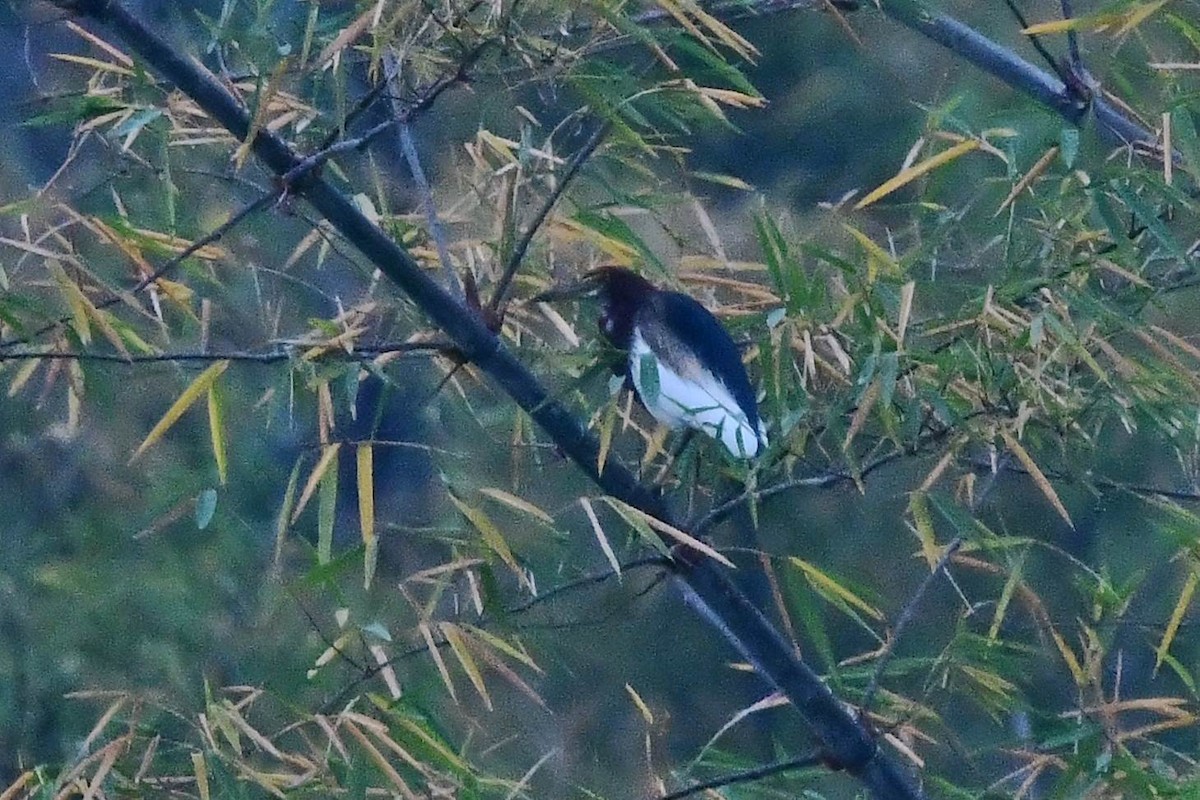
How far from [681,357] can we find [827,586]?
232 millimetres

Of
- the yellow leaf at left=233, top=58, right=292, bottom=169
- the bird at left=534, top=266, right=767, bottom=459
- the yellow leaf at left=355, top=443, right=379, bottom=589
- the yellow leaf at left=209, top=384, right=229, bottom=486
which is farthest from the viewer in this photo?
the bird at left=534, top=266, right=767, bottom=459

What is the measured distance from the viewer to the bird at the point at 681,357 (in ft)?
4.56

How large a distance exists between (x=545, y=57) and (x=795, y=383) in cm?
38

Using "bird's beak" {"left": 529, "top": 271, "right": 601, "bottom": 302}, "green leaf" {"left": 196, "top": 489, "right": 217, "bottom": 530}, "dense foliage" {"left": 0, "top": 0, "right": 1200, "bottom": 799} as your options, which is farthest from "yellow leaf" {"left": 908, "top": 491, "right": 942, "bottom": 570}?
"green leaf" {"left": 196, "top": 489, "right": 217, "bottom": 530}

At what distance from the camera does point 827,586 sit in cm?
135

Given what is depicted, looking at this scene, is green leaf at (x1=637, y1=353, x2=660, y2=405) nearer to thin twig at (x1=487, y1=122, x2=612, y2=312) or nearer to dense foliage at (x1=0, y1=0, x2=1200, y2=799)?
dense foliage at (x1=0, y1=0, x2=1200, y2=799)

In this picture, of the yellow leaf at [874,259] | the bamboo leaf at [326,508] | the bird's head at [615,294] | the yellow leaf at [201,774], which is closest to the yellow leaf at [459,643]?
the bamboo leaf at [326,508]

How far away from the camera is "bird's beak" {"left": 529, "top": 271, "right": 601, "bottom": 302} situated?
1.49m

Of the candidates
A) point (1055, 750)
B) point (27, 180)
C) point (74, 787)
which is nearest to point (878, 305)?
point (1055, 750)

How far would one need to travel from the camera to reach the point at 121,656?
2.60 metres

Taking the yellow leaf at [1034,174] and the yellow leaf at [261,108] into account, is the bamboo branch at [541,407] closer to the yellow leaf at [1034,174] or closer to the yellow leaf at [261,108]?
the yellow leaf at [261,108]

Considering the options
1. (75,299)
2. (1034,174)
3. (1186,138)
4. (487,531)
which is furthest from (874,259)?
(75,299)

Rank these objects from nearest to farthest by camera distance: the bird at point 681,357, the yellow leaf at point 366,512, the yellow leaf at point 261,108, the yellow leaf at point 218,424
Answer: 1. the yellow leaf at point 261,108
2. the yellow leaf at point 366,512
3. the yellow leaf at point 218,424
4. the bird at point 681,357

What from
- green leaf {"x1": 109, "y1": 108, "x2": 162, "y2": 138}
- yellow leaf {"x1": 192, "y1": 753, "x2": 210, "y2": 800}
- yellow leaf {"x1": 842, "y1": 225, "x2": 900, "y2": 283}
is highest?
green leaf {"x1": 109, "y1": 108, "x2": 162, "y2": 138}
